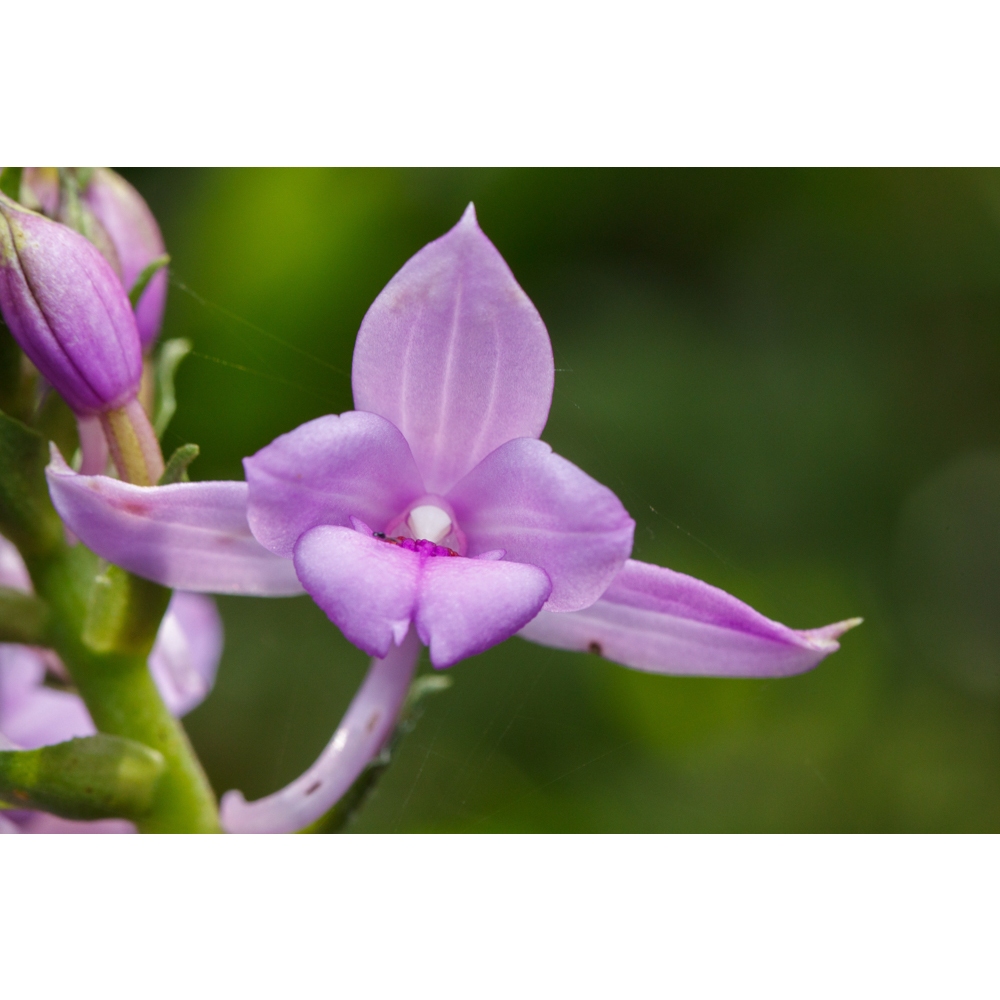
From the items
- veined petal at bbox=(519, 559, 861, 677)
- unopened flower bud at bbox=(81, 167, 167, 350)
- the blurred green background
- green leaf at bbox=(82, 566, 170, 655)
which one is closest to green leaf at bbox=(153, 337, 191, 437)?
unopened flower bud at bbox=(81, 167, 167, 350)

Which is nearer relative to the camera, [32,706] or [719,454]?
[32,706]

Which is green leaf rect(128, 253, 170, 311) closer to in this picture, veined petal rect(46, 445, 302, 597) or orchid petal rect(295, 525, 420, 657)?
veined petal rect(46, 445, 302, 597)

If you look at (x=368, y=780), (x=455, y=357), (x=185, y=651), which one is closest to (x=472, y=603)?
(x=455, y=357)

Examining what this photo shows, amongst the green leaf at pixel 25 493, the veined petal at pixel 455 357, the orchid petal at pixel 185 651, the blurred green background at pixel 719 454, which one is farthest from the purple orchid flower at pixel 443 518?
the blurred green background at pixel 719 454

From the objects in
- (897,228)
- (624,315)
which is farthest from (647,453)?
(897,228)

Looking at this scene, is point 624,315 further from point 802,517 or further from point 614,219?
point 802,517

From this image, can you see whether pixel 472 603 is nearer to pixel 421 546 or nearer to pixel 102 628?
pixel 421 546
